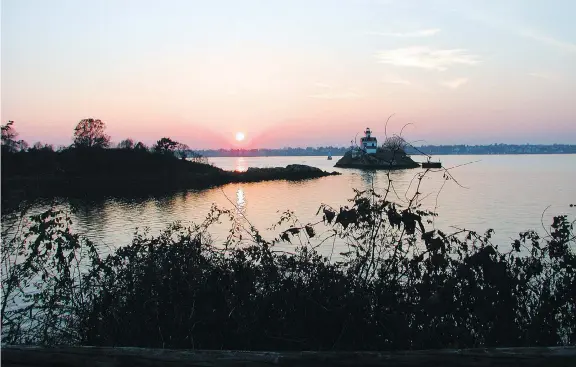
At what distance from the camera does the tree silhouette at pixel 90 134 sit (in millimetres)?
79762

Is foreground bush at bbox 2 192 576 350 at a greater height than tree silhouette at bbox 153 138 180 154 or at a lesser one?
lesser

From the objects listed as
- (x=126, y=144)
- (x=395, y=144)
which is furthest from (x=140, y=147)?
(x=395, y=144)

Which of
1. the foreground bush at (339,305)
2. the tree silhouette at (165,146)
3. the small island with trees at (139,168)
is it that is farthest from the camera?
the tree silhouette at (165,146)

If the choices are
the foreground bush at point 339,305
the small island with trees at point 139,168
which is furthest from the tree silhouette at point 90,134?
the foreground bush at point 339,305

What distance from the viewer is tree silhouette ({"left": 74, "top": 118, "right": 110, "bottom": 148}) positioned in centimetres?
7976

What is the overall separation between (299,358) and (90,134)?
86.6 meters

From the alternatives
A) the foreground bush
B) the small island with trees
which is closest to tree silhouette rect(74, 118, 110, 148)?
the small island with trees

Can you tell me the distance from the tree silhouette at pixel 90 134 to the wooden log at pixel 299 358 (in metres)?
82.2

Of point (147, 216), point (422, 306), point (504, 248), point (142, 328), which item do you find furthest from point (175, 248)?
point (147, 216)

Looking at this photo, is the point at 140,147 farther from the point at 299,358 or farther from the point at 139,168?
the point at 299,358

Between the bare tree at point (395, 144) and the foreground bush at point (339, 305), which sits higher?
the bare tree at point (395, 144)

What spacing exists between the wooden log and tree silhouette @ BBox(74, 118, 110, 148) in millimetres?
82217

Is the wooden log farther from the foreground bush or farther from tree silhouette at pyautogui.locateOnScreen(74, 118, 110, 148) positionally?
tree silhouette at pyautogui.locateOnScreen(74, 118, 110, 148)

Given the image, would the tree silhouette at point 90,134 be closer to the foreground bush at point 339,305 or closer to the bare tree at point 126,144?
the bare tree at point 126,144
